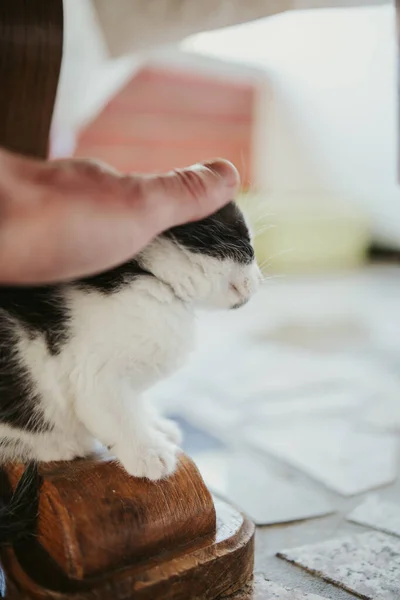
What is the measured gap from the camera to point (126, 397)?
71 cm

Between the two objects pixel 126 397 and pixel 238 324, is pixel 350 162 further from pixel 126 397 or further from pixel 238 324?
pixel 126 397

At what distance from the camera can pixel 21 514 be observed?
0.73m

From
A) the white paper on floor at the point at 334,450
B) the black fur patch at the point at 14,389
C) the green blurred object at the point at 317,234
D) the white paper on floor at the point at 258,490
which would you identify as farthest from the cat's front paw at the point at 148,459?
the green blurred object at the point at 317,234

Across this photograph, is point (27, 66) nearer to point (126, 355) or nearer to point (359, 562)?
point (126, 355)

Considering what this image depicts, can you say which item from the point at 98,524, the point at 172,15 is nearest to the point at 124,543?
the point at 98,524

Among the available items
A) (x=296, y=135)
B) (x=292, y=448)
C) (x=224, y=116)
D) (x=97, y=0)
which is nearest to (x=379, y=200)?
(x=296, y=135)

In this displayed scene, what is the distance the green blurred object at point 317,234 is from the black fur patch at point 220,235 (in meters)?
2.40

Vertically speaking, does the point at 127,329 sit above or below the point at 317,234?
above

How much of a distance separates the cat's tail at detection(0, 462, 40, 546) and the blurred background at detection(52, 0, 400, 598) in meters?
0.38

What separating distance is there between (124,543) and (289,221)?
273 centimetres

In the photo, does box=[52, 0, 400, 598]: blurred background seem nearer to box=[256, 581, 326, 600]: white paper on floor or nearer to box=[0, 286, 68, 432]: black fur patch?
box=[256, 581, 326, 600]: white paper on floor

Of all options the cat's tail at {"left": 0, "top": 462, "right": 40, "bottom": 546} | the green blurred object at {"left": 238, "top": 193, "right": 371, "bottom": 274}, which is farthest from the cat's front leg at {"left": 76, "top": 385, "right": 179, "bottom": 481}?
the green blurred object at {"left": 238, "top": 193, "right": 371, "bottom": 274}

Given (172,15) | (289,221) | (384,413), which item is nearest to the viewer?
(172,15)

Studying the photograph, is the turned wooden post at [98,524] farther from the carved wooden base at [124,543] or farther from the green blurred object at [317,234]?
the green blurred object at [317,234]
